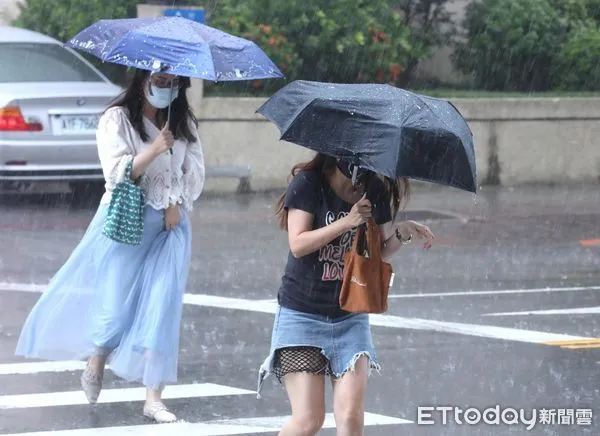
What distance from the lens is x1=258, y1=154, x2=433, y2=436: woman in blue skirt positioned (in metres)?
5.23

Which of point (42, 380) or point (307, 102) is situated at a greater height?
point (307, 102)

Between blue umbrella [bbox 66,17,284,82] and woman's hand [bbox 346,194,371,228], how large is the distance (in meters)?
1.52

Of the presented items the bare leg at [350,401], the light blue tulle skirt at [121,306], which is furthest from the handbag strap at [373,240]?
the light blue tulle skirt at [121,306]

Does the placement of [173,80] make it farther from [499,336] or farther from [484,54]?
[484,54]

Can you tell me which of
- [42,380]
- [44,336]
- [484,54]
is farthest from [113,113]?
[484,54]

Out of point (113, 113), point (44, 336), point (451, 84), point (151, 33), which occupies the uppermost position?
point (151, 33)

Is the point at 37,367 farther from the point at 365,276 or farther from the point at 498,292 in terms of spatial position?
the point at 498,292

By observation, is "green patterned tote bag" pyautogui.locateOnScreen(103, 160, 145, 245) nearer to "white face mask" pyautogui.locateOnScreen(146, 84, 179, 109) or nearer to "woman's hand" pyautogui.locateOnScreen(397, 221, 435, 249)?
"white face mask" pyautogui.locateOnScreen(146, 84, 179, 109)

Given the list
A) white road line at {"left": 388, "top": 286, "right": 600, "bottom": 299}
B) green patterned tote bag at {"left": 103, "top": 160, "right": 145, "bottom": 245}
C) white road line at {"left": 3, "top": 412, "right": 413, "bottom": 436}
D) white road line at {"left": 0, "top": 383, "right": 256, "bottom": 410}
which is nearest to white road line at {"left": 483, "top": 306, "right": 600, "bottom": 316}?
white road line at {"left": 388, "top": 286, "right": 600, "bottom": 299}

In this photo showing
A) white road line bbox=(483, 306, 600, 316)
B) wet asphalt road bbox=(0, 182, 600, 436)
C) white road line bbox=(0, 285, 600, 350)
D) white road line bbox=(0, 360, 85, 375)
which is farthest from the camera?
white road line bbox=(483, 306, 600, 316)

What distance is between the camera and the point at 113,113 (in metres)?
6.89

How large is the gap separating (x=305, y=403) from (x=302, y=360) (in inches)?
6.5

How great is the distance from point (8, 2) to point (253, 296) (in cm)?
1100

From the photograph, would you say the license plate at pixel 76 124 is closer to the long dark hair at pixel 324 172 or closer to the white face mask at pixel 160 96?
the white face mask at pixel 160 96
